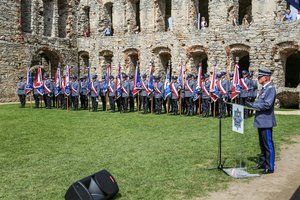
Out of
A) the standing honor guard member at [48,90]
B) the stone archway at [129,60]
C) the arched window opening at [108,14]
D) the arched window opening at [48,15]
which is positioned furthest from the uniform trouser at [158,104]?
the arched window opening at [48,15]

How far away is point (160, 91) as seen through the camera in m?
17.2

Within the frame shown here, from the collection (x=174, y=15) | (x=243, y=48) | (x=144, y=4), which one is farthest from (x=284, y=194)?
(x=144, y=4)

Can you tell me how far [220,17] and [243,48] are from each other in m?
2.47

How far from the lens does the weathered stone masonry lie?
64.4 feet

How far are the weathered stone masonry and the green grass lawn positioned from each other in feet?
21.7

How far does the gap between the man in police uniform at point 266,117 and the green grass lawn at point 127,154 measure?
2.25ft

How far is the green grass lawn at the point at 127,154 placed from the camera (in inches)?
244

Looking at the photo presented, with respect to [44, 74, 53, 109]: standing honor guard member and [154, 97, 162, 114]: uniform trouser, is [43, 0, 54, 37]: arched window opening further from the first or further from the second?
[154, 97, 162, 114]: uniform trouser

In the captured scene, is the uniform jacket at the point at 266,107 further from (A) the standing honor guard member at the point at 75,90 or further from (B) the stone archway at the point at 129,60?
(B) the stone archway at the point at 129,60

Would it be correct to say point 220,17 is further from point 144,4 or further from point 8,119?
point 8,119

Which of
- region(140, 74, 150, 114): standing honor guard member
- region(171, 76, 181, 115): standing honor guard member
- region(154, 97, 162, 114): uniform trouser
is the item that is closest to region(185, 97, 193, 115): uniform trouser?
region(171, 76, 181, 115): standing honor guard member

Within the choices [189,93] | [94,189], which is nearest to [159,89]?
[189,93]

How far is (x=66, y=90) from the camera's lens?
1984 centimetres

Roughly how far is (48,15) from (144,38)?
8.00 meters
